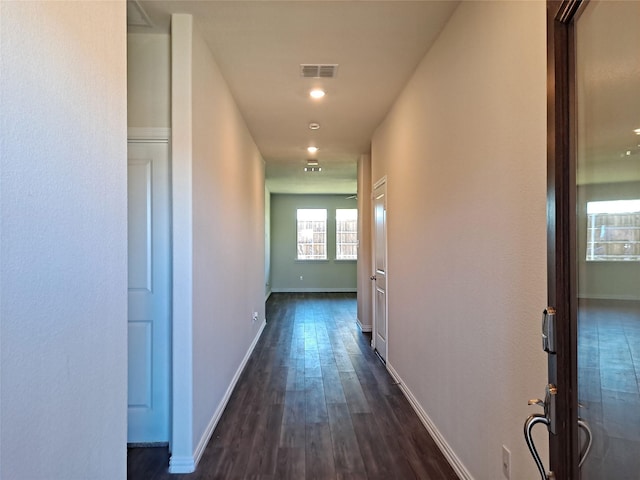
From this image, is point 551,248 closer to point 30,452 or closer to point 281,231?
point 30,452

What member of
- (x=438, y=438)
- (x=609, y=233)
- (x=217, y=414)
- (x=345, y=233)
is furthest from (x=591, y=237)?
(x=345, y=233)

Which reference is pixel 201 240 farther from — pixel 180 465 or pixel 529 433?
pixel 529 433

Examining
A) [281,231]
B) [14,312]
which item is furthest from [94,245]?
[281,231]

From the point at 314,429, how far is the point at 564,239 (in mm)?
2349

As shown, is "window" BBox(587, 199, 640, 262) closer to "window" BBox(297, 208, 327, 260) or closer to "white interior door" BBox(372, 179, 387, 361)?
"white interior door" BBox(372, 179, 387, 361)

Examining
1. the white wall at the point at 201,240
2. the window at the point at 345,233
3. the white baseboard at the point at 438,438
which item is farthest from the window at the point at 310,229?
the white baseboard at the point at 438,438

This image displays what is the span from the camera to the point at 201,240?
235cm

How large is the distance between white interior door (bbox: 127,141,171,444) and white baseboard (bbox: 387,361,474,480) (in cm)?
181

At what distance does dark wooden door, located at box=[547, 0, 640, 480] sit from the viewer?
2.49 feet

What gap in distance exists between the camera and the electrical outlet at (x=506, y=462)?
156cm

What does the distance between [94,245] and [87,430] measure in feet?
1.72

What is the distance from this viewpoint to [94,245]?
1.06 m

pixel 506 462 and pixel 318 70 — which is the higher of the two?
pixel 318 70

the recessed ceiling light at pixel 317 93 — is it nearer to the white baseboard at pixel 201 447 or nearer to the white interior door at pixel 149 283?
the white interior door at pixel 149 283
